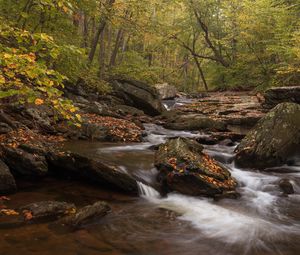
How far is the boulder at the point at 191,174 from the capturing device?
759 centimetres

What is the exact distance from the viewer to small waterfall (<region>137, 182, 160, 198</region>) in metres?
7.58

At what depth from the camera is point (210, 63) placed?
3497cm

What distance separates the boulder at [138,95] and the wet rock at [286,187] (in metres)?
10.1

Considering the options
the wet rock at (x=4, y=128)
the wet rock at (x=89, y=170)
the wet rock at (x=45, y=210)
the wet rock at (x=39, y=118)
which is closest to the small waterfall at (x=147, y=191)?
the wet rock at (x=89, y=170)

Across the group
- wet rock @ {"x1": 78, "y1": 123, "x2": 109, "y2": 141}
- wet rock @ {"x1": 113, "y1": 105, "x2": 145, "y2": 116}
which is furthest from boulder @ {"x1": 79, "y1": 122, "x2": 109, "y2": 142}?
wet rock @ {"x1": 113, "y1": 105, "x2": 145, "y2": 116}

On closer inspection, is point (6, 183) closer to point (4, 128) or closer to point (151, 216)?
point (151, 216)

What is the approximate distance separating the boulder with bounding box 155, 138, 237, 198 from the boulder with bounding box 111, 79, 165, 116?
9.23m

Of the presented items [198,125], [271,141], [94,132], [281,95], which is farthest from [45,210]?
[281,95]

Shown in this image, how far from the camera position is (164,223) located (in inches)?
241

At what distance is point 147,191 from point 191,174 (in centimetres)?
107

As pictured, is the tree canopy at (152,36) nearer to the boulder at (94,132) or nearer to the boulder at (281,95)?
the boulder at (94,132)

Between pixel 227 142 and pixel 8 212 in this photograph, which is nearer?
pixel 8 212

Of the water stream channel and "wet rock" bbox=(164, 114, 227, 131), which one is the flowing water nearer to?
the water stream channel

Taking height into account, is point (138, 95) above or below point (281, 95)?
below
